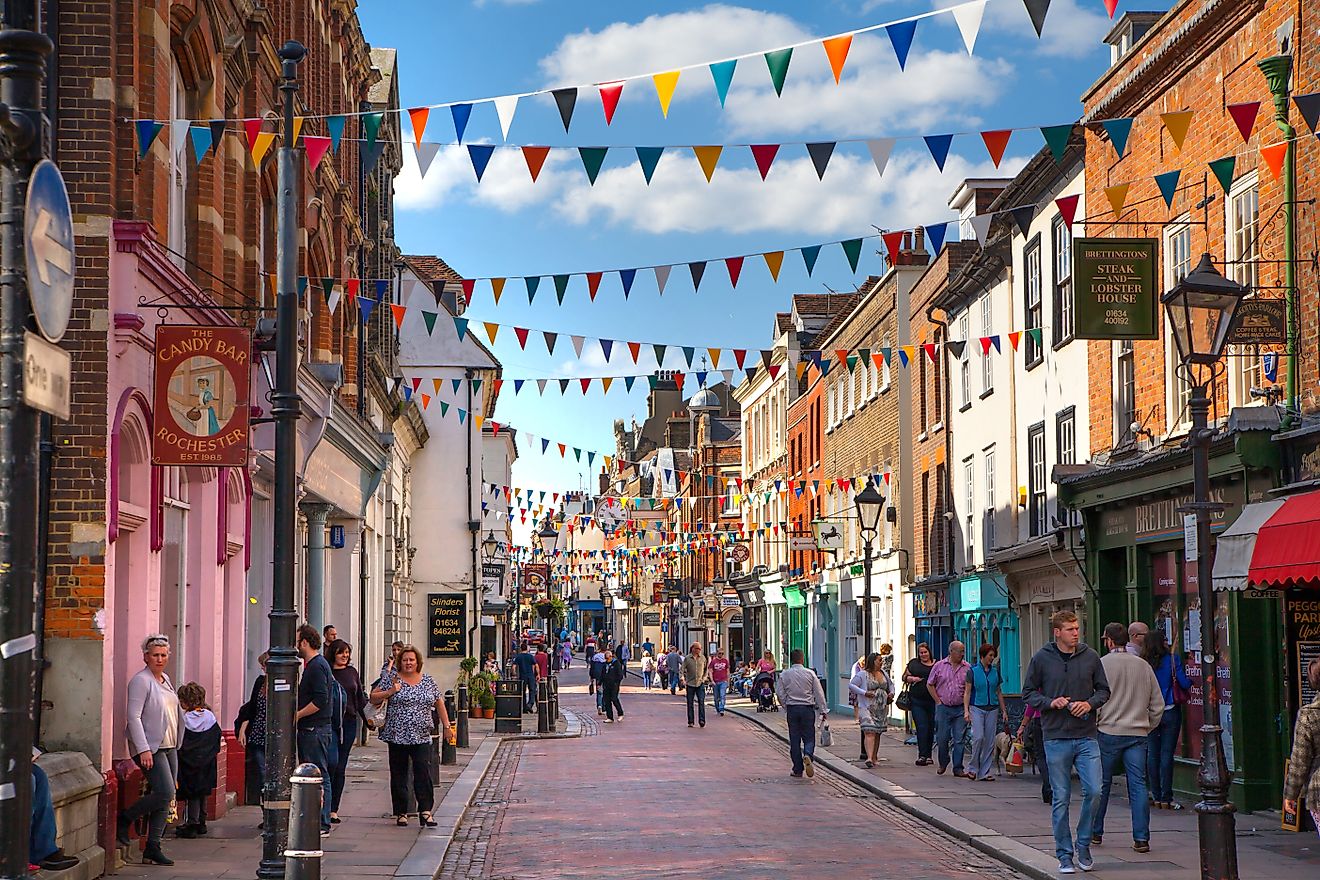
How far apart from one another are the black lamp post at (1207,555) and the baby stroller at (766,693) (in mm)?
30880

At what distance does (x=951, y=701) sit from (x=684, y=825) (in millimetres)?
6529

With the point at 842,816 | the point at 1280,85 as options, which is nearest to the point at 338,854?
the point at 842,816

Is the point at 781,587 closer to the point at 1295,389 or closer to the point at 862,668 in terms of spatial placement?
the point at 862,668

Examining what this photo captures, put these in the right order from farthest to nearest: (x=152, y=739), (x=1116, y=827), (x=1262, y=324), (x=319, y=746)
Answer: (x=1262, y=324), (x=1116, y=827), (x=319, y=746), (x=152, y=739)

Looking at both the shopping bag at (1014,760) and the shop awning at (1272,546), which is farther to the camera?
the shopping bag at (1014,760)

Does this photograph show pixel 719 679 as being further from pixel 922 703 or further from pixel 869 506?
pixel 922 703

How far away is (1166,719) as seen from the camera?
17.2 m

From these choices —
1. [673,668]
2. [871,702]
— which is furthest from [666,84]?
[673,668]

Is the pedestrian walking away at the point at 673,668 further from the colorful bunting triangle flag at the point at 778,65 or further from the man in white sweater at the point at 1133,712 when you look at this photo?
the colorful bunting triangle flag at the point at 778,65

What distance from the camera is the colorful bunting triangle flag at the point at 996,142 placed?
13141 mm

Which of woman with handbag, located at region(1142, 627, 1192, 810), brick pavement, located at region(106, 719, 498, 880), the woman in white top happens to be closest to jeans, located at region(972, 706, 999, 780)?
woman with handbag, located at region(1142, 627, 1192, 810)

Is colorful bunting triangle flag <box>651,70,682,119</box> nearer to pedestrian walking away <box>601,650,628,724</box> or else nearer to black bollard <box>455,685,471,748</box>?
black bollard <box>455,685,471,748</box>

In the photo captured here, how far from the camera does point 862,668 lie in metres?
25.1

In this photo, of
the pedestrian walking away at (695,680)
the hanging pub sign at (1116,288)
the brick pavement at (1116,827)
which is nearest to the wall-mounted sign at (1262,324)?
the hanging pub sign at (1116,288)
